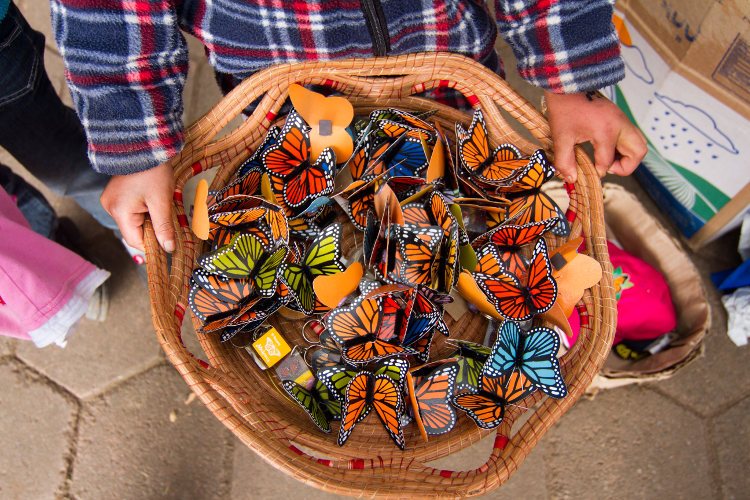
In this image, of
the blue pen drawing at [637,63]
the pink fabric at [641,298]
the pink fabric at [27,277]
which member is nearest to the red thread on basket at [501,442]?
the pink fabric at [641,298]

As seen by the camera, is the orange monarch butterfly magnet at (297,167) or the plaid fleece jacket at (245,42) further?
the orange monarch butterfly magnet at (297,167)

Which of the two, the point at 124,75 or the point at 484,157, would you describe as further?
the point at 484,157

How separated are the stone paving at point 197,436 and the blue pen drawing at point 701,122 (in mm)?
568

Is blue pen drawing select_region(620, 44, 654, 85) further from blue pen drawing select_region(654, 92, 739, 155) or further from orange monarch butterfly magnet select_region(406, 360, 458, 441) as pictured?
orange monarch butterfly magnet select_region(406, 360, 458, 441)

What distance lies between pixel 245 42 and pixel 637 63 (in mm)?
1054

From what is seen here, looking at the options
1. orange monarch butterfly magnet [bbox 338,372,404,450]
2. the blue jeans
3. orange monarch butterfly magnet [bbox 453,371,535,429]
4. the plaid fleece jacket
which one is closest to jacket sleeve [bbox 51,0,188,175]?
the plaid fleece jacket

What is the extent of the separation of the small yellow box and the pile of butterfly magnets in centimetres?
3

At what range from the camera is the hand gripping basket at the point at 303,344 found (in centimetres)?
77

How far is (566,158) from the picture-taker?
0.91 metres

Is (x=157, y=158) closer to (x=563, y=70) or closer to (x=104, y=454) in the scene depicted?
(x=563, y=70)

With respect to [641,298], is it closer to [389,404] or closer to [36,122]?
[389,404]

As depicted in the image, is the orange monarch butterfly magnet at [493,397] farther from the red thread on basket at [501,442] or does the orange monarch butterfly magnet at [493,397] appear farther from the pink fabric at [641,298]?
the pink fabric at [641,298]

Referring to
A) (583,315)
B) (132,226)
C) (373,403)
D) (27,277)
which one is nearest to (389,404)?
(373,403)

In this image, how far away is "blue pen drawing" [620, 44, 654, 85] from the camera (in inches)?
52.1
